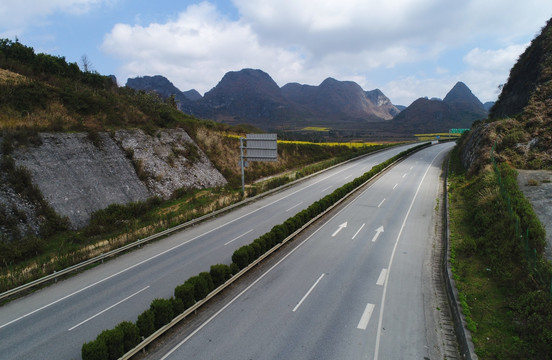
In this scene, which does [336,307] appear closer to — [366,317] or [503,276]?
[366,317]

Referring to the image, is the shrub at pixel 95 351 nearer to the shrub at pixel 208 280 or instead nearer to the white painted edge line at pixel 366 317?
the shrub at pixel 208 280

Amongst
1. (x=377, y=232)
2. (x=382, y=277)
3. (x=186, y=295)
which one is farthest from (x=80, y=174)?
(x=382, y=277)

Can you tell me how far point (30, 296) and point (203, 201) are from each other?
19780mm

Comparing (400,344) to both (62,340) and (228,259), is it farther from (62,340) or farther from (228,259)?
(62,340)

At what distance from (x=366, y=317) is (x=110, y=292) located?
1290 centimetres

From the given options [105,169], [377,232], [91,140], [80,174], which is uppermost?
[91,140]

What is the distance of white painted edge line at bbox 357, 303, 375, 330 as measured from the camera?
12.0m

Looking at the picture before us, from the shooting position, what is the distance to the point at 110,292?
14.9 metres

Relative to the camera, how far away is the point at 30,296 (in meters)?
14.8

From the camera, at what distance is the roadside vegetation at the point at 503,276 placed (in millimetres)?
10047

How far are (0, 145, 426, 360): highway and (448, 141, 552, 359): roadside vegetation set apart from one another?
261 inches

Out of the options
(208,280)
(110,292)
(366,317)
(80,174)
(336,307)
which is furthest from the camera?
(80,174)

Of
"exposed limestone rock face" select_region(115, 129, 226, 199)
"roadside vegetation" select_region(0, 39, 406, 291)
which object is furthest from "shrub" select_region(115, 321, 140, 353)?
"exposed limestone rock face" select_region(115, 129, 226, 199)

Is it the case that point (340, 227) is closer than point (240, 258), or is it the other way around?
point (240, 258)
